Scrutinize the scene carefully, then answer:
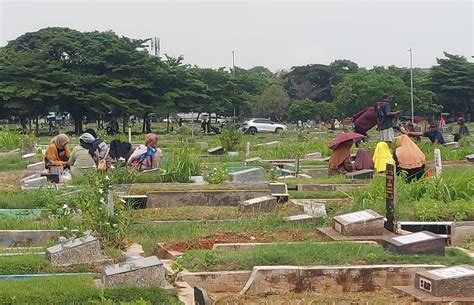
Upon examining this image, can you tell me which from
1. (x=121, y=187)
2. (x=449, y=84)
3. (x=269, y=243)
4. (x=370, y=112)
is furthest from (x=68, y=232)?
(x=449, y=84)

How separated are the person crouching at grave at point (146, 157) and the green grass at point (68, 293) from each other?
31.5 ft

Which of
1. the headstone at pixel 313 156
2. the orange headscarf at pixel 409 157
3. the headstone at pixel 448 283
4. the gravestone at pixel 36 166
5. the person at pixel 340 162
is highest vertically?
the orange headscarf at pixel 409 157

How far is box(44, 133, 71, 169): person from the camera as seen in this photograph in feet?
56.1

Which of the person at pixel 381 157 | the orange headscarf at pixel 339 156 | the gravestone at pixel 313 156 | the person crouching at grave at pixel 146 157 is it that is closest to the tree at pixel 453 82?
the gravestone at pixel 313 156

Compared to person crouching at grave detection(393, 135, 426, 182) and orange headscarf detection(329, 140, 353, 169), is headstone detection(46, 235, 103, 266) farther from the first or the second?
orange headscarf detection(329, 140, 353, 169)

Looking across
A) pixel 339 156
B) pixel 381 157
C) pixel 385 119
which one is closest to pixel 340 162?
pixel 339 156

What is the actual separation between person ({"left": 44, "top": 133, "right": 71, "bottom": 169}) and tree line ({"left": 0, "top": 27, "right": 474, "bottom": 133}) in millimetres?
24126

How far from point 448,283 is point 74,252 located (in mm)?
3996

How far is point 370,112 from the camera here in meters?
20.6

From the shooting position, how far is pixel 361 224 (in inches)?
394

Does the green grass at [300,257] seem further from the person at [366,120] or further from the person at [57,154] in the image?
the person at [366,120]

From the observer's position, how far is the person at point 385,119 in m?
19.8

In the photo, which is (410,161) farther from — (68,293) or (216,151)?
(216,151)

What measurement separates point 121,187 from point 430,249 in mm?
7326
